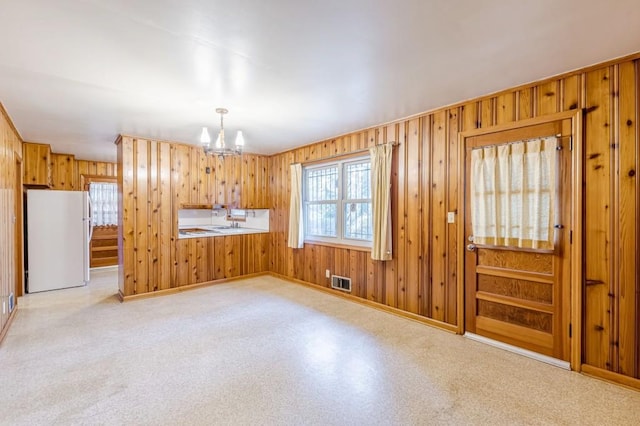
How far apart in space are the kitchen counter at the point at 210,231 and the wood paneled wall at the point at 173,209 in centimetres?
11

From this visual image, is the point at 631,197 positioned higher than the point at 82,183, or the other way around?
the point at 82,183

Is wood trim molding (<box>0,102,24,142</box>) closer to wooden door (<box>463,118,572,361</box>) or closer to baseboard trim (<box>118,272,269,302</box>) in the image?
baseboard trim (<box>118,272,269,302</box>)

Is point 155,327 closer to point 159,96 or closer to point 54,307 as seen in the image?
point 54,307

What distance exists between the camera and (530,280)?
9.02 feet

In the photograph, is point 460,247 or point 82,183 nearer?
point 460,247

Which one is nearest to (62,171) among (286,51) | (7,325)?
(7,325)

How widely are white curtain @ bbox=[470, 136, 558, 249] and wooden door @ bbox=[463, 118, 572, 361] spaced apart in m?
0.06

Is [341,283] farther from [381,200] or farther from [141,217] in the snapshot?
[141,217]

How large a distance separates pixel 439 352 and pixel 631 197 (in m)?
1.93

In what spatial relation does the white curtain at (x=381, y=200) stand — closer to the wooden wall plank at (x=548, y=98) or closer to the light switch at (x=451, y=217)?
the light switch at (x=451, y=217)

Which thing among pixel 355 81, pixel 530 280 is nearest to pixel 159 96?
pixel 355 81

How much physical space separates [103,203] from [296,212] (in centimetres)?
485

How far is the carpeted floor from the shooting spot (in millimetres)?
1967

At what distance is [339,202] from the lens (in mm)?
4777
